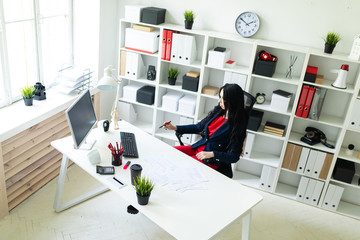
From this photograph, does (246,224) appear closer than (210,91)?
Yes

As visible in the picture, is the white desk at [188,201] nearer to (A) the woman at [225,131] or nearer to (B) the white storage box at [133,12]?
(A) the woman at [225,131]

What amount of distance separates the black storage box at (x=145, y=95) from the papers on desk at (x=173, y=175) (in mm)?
1476

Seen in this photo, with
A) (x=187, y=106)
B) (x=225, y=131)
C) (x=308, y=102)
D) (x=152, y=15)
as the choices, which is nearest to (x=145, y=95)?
(x=187, y=106)

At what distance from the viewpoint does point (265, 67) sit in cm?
373

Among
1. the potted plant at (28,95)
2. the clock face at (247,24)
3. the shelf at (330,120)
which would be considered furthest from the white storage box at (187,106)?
the potted plant at (28,95)

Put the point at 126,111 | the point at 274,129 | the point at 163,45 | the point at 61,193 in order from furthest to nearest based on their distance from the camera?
the point at 126,111, the point at 163,45, the point at 274,129, the point at 61,193

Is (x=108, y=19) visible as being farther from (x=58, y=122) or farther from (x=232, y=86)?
(x=232, y=86)

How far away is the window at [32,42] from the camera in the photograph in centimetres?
350

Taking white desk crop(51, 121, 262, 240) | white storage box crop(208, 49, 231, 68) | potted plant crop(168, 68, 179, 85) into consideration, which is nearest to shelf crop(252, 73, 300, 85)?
white storage box crop(208, 49, 231, 68)

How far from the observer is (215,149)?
131 inches

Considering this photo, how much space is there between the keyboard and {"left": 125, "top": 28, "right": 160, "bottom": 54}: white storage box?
1.28 meters

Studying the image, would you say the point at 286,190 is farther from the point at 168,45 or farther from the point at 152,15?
the point at 152,15

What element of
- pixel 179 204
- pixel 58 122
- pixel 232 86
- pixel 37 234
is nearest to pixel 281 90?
pixel 232 86

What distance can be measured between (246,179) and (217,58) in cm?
153
